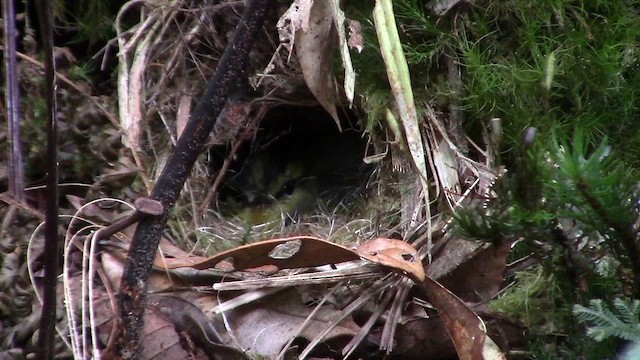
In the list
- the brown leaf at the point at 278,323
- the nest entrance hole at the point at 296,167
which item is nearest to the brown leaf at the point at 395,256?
the brown leaf at the point at 278,323

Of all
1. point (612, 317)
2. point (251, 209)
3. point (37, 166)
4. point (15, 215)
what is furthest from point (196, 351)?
point (251, 209)

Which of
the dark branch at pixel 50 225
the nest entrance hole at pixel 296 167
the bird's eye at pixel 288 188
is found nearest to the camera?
the dark branch at pixel 50 225

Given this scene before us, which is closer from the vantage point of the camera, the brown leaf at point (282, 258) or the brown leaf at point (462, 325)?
the brown leaf at point (462, 325)

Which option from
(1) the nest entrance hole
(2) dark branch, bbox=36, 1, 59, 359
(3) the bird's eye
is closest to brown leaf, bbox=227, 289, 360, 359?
(2) dark branch, bbox=36, 1, 59, 359

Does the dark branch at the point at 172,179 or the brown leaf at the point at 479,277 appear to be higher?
the dark branch at the point at 172,179

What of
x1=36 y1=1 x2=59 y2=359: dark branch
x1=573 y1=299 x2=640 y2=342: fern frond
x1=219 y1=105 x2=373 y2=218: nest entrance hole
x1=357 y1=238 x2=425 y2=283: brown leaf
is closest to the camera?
x1=573 y1=299 x2=640 y2=342: fern frond

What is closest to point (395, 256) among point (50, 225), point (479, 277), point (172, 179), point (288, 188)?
point (479, 277)

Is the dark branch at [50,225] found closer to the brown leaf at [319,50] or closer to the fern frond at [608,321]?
the brown leaf at [319,50]

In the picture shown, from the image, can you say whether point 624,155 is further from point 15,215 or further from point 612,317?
point 15,215

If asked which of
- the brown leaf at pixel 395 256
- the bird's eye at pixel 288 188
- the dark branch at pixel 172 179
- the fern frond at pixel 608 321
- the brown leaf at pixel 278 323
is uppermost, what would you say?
the dark branch at pixel 172 179

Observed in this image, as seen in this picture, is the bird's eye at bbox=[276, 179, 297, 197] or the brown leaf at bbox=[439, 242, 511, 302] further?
the bird's eye at bbox=[276, 179, 297, 197]

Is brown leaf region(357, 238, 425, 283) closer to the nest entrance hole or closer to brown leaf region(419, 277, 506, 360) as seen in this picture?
brown leaf region(419, 277, 506, 360)

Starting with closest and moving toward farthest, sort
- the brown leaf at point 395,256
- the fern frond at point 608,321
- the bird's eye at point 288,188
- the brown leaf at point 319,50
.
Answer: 1. the fern frond at point 608,321
2. the brown leaf at point 395,256
3. the brown leaf at point 319,50
4. the bird's eye at point 288,188

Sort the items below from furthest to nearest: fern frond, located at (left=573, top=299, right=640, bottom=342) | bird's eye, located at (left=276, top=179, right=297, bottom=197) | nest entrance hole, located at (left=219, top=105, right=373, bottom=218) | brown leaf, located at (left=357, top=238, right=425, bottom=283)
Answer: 1. bird's eye, located at (left=276, top=179, right=297, bottom=197)
2. nest entrance hole, located at (left=219, top=105, right=373, bottom=218)
3. brown leaf, located at (left=357, top=238, right=425, bottom=283)
4. fern frond, located at (left=573, top=299, right=640, bottom=342)
